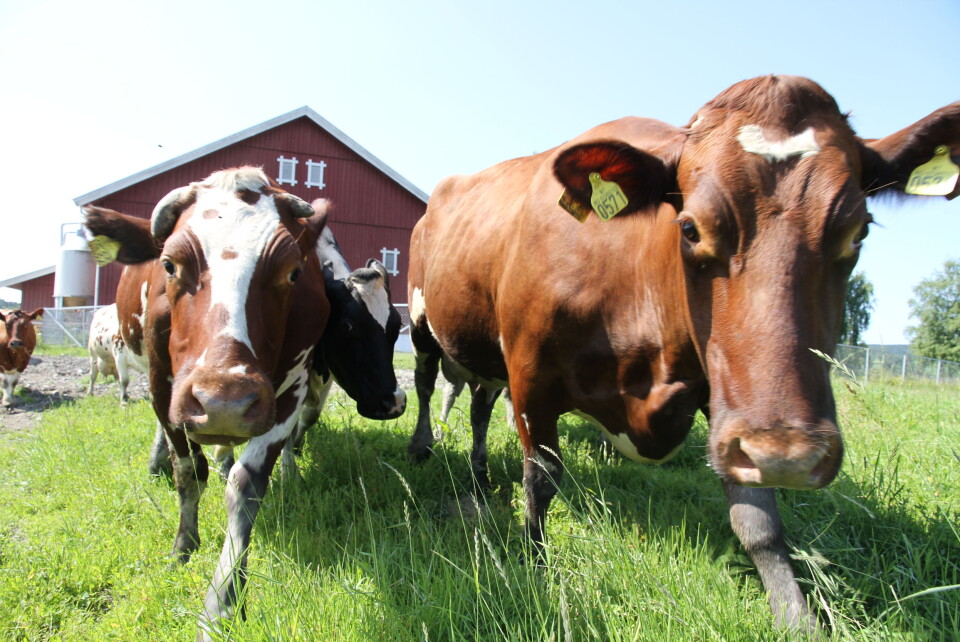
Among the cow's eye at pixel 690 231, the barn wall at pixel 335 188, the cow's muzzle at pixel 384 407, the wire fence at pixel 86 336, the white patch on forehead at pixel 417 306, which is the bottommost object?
the wire fence at pixel 86 336

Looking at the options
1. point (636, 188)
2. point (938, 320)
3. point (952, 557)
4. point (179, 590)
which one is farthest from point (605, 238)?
point (938, 320)

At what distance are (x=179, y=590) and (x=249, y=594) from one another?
1.55 ft

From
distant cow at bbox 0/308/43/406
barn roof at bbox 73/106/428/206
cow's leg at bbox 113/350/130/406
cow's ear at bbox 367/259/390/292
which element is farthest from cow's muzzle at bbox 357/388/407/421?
barn roof at bbox 73/106/428/206

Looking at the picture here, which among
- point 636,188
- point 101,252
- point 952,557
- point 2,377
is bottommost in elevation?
point 2,377

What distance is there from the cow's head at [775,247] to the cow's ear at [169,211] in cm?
203

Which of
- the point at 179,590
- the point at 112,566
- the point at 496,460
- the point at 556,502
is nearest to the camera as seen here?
the point at 179,590

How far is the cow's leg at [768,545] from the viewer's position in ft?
7.63

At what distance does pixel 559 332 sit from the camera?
283 cm

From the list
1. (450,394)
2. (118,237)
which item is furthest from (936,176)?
(450,394)

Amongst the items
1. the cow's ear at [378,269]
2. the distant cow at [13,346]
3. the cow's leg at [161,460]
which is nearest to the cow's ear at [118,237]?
the cow's ear at [378,269]

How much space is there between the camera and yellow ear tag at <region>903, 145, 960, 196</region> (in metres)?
2.15

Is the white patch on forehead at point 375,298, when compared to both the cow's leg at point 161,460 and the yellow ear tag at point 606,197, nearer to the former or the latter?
the cow's leg at point 161,460

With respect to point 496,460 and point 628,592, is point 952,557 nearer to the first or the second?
point 628,592

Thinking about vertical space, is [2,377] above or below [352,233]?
below
